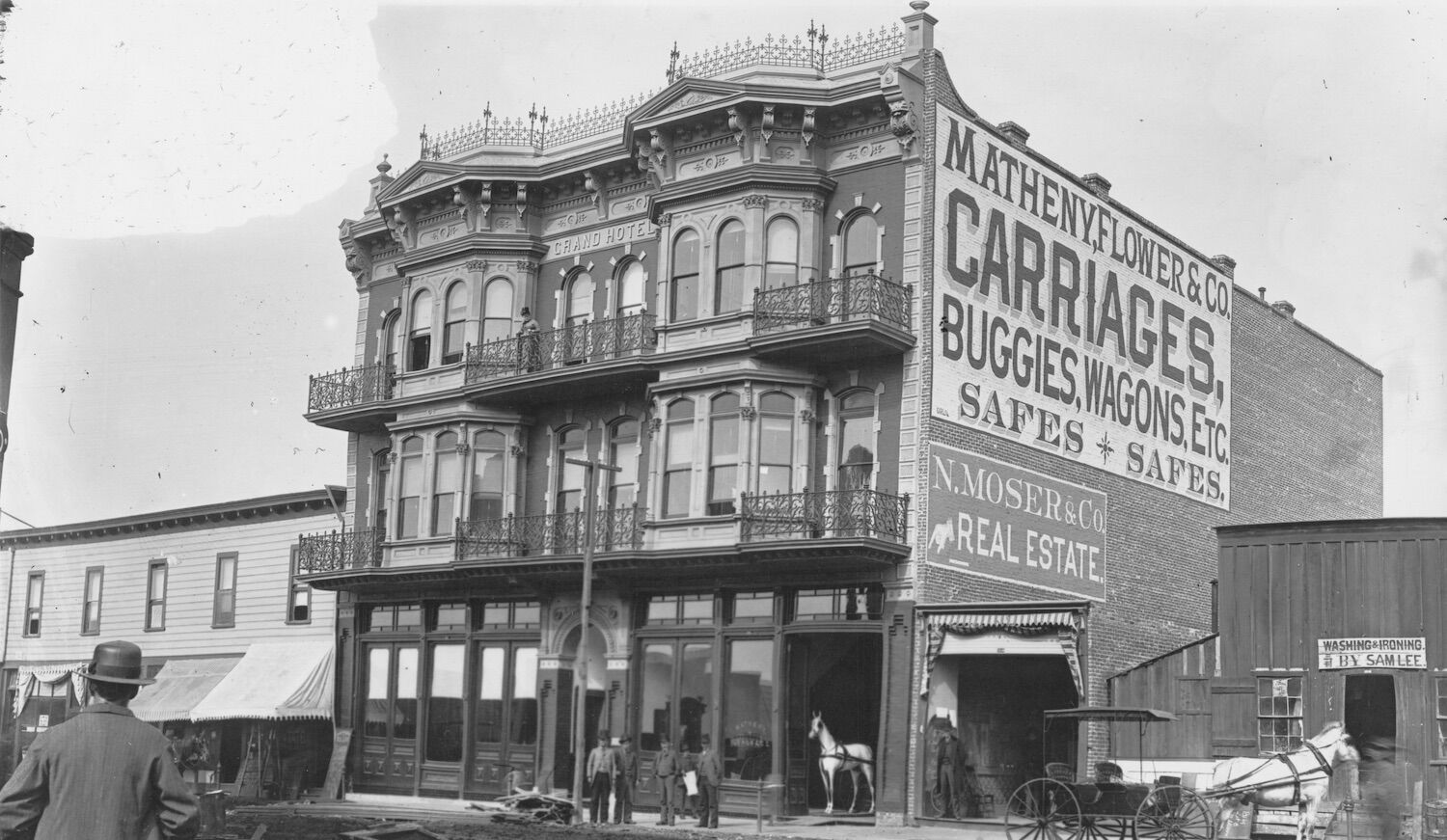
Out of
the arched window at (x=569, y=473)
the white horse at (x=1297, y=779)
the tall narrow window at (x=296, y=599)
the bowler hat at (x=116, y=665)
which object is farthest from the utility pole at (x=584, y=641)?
the bowler hat at (x=116, y=665)

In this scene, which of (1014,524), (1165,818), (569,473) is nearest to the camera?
(1165,818)

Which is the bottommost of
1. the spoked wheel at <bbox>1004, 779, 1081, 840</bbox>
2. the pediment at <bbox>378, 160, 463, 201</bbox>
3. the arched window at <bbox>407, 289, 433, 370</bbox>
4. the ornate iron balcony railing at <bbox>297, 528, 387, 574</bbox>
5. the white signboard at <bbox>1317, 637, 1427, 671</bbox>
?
the spoked wheel at <bbox>1004, 779, 1081, 840</bbox>

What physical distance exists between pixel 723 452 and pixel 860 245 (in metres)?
4.97

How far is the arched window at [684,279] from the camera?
35.6m

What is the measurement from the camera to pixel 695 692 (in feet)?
115

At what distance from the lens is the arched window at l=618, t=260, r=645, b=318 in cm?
3797

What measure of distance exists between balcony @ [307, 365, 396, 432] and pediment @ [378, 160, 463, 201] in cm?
435

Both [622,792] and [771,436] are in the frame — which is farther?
[771,436]

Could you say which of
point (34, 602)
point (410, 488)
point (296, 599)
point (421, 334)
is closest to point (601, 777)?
point (410, 488)

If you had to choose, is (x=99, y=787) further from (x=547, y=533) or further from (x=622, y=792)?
(x=547, y=533)

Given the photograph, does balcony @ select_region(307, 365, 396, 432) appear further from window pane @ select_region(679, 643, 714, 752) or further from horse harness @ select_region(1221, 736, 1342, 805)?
horse harness @ select_region(1221, 736, 1342, 805)

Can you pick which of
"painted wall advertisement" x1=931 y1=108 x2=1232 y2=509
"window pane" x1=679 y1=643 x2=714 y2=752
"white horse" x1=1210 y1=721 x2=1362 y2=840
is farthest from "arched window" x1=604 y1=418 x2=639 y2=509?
"white horse" x1=1210 y1=721 x2=1362 y2=840

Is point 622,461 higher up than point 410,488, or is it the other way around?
point 622,461

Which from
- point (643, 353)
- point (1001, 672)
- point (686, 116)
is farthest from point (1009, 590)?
point (686, 116)
